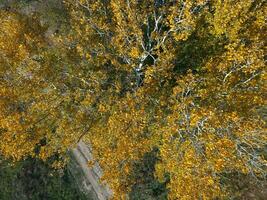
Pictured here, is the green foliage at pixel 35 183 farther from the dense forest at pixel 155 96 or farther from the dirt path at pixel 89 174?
the dense forest at pixel 155 96

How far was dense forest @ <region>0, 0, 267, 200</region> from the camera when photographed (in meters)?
19.7

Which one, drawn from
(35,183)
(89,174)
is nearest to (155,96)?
(89,174)

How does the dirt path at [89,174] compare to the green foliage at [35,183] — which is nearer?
the dirt path at [89,174]

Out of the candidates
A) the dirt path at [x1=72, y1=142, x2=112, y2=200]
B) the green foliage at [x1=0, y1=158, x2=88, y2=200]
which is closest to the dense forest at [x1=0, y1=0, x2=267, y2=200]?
the dirt path at [x1=72, y1=142, x2=112, y2=200]

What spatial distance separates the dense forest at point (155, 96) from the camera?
64.7ft

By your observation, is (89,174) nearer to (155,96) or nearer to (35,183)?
(35,183)

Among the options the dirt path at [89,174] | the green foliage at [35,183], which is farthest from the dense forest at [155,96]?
the green foliage at [35,183]

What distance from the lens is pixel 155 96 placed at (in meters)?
23.9

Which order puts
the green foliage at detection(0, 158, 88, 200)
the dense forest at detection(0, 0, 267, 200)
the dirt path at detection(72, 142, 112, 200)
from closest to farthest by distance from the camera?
the dense forest at detection(0, 0, 267, 200) → the dirt path at detection(72, 142, 112, 200) → the green foliage at detection(0, 158, 88, 200)

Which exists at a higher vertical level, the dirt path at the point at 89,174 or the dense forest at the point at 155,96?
the dense forest at the point at 155,96

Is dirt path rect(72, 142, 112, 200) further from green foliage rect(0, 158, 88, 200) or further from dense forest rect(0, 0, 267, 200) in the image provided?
dense forest rect(0, 0, 267, 200)

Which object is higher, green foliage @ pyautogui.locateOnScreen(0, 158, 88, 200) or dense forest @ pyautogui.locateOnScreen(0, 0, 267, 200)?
dense forest @ pyautogui.locateOnScreen(0, 0, 267, 200)

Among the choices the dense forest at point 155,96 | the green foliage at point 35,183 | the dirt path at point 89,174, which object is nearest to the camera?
the dense forest at point 155,96

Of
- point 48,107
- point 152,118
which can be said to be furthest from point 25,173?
point 152,118
